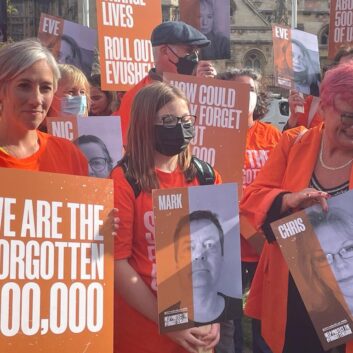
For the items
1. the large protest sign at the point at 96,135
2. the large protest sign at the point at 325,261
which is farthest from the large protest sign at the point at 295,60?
the large protest sign at the point at 325,261

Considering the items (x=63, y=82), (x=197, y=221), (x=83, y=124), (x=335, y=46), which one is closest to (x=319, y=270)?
(x=197, y=221)

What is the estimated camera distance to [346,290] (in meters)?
2.87

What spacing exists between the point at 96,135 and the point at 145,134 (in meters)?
1.20

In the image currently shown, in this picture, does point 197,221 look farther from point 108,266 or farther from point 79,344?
point 79,344

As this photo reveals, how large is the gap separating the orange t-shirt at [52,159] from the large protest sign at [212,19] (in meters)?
A: 3.11

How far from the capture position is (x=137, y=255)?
10.3 feet

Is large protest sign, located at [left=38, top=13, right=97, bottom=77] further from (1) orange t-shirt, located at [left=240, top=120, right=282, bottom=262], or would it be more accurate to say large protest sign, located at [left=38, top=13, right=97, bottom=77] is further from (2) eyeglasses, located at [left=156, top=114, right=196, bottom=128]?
(2) eyeglasses, located at [left=156, top=114, right=196, bottom=128]

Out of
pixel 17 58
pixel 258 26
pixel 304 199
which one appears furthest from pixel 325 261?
pixel 258 26

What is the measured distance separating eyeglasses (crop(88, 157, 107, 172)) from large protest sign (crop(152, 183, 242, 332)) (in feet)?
4.59

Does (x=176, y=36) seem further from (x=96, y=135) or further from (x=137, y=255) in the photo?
A: (x=137, y=255)

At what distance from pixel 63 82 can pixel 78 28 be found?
2135 mm

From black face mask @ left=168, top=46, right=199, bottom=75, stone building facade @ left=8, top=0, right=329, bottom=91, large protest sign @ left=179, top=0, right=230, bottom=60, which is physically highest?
stone building facade @ left=8, top=0, right=329, bottom=91

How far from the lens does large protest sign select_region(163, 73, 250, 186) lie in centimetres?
468

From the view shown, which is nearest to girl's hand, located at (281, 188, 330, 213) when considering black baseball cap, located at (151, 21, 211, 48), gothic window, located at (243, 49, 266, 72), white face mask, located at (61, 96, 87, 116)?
white face mask, located at (61, 96, 87, 116)
